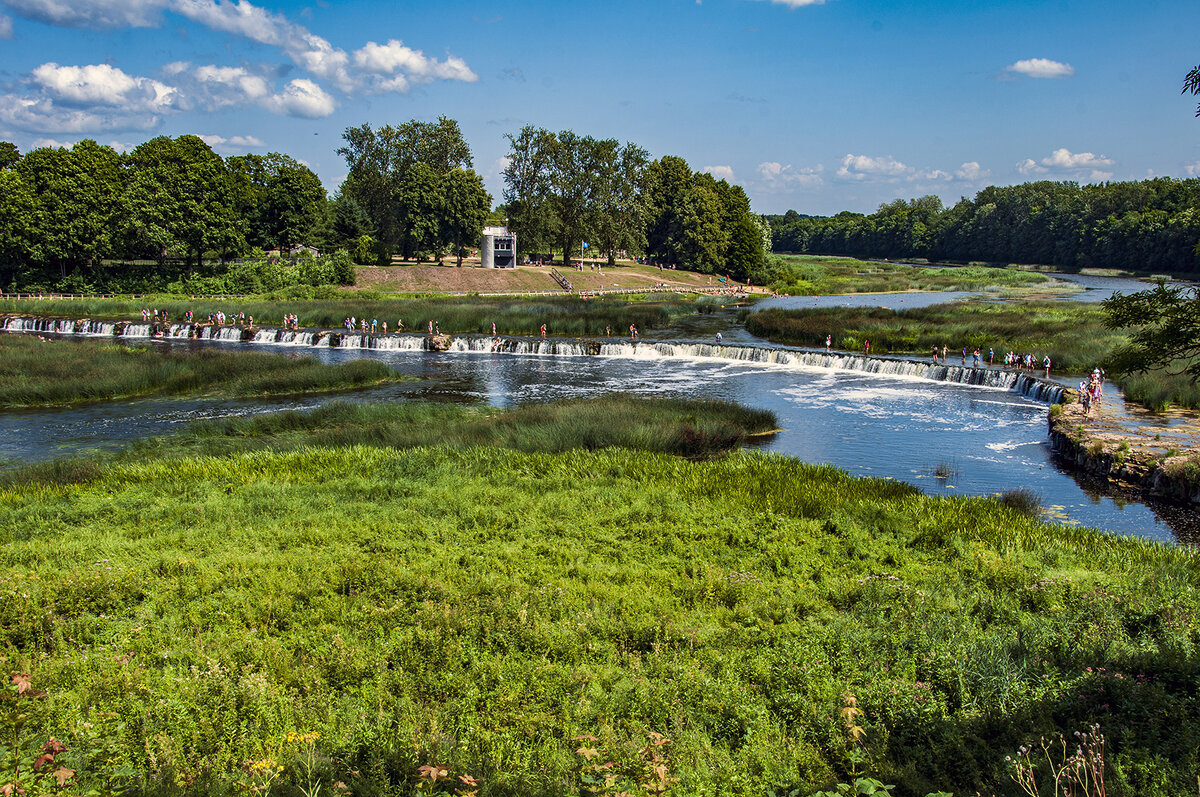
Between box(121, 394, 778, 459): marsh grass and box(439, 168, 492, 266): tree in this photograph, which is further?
box(439, 168, 492, 266): tree

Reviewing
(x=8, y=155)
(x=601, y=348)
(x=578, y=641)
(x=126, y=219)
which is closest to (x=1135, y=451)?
(x=578, y=641)

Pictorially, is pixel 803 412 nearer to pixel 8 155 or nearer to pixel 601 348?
pixel 601 348

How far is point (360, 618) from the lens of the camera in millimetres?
9945

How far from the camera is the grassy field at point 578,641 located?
6855 mm

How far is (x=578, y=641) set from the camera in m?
9.35

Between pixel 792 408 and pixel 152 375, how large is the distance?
3049 centimetres

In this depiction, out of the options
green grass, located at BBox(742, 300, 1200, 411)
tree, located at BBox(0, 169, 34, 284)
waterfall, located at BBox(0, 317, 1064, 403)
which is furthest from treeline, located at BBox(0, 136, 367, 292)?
green grass, located at BBox(742, 300, 1200, 411)

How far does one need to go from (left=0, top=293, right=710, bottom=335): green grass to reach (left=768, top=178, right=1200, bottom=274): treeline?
299 ft

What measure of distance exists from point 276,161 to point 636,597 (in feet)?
338

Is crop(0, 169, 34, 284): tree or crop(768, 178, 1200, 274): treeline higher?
crop(768, 178, 1200, 274): treeline

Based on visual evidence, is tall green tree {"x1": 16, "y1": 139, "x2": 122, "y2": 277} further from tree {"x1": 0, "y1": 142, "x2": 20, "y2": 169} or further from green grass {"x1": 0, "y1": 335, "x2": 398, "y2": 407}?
green grass {"x1": 0, "y1": 335, "x2": 398, "y2": 407}

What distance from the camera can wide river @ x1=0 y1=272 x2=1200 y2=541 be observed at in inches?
862

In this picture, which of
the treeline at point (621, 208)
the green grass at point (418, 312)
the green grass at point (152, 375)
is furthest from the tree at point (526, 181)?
the green grass at point (152, 375)

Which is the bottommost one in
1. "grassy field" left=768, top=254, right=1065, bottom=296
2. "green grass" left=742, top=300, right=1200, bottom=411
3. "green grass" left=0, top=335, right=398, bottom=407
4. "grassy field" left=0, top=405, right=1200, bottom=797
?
"grassy field" left=0, top=405, right=1200, bottom=797
